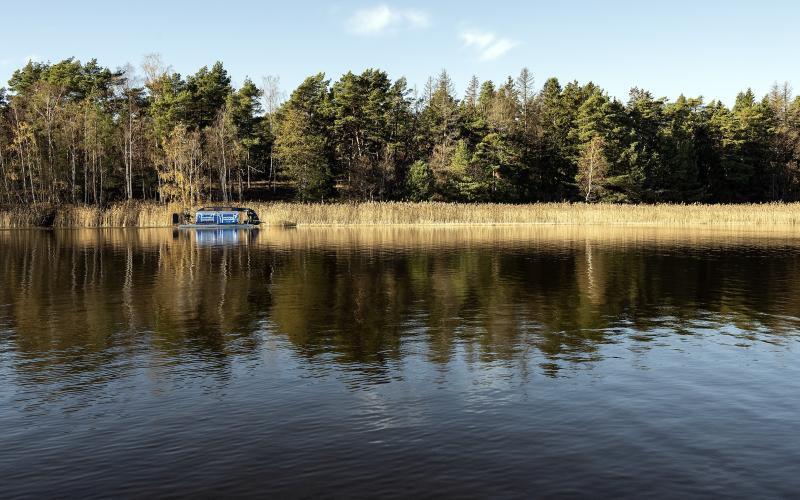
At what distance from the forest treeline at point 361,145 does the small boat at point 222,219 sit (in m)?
11.8

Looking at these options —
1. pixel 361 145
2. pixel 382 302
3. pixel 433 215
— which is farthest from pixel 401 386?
pixel 361 145

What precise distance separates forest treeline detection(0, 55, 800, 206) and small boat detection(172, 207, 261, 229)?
11.8m

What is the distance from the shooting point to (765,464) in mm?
8828

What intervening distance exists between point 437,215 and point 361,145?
36.6m

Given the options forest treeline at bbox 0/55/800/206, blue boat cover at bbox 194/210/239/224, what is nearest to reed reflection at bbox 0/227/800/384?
blue boat cover at bbox 194/210/239/224

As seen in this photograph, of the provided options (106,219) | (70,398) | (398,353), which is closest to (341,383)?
(398,353)

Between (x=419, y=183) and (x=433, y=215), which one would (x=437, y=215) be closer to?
(x=433, y=215)

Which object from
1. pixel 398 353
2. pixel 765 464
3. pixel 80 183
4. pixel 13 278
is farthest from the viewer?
pixel 80 183

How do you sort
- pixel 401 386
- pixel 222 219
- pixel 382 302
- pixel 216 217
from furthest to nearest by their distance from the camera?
1. pixel 216 217
2. pixel 222 219
3. pixel 382 302
4. pixel 401 386

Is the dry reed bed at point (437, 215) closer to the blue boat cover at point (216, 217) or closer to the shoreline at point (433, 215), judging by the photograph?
the shoreline at point (433, 215)

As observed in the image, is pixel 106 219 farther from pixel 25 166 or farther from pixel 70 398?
pixel 70 398

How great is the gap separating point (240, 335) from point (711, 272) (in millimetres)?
21451

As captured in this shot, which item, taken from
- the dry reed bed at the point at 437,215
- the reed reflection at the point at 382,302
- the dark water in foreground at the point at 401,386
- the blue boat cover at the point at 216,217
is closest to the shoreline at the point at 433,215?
the dry reed bed at the point at 437,215

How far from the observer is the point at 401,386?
12391 millimetres
